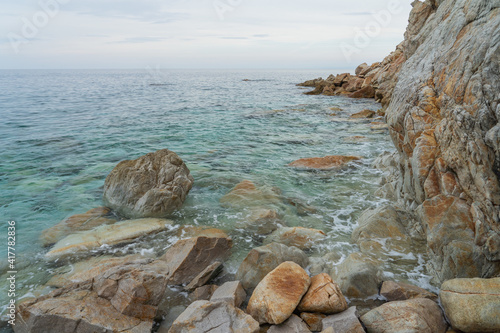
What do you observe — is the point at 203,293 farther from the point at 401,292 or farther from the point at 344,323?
the point at 401,292

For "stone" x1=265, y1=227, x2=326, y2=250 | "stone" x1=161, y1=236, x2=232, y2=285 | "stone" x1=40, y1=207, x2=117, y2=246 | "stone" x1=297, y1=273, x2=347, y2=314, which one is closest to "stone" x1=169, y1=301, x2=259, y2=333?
"stone" x1=297, y1=273, x2=347, y2=314

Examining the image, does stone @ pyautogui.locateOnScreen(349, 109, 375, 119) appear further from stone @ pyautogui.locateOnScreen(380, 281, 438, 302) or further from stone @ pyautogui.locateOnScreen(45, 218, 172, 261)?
stone @ pyautogui.locateOnScreen(380, 281, 438, 302)

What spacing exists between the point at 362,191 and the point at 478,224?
5.32 meters

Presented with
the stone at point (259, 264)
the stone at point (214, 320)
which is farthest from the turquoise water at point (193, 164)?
the stone at point (214, 320)

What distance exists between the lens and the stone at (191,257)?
230 inches

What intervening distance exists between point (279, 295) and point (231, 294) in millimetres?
790

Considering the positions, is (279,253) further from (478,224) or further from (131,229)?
(131,229)

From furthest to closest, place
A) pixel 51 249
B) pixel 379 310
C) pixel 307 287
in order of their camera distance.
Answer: pixel 51 249 → pixel 307 287 → pixel 379 310

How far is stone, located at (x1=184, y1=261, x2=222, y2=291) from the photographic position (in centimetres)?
563

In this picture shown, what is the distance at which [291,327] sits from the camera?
432cm

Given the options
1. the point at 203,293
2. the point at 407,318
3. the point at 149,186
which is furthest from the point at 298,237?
the point at 149,186

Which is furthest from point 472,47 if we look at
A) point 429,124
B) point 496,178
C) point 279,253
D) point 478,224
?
point 279,253

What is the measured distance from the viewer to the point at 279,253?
234 inches

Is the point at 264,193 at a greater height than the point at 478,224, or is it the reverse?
the point at 478,224
